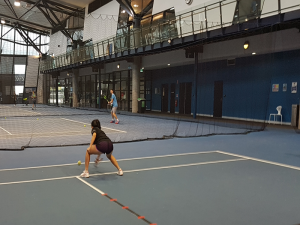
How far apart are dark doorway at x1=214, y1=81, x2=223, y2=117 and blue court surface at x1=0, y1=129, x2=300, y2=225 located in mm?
11032

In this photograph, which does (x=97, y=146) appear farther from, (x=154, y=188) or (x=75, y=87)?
(x=75, y=87)

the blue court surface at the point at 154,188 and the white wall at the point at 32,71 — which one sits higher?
the white wall at the point at 32,71

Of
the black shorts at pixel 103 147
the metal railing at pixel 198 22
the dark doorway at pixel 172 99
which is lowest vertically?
the black shorts at pixel 103 147

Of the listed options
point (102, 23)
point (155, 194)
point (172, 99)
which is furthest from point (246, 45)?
point (102, 23)

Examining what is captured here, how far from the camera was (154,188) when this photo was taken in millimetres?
5047

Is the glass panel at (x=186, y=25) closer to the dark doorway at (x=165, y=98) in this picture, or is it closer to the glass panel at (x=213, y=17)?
the glass panel at (x=213, y=17)

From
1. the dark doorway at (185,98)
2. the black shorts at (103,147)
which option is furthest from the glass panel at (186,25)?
the black shorts at (103,147)

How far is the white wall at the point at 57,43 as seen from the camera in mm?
39812

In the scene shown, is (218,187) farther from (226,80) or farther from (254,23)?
(226,80)

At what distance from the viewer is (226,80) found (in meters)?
19.1

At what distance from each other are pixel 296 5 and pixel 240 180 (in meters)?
8.76

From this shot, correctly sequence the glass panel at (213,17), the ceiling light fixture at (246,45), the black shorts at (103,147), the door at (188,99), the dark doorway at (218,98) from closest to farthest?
1. the black shorts at (103,147)
2. the glass panel at (213,17)
3. the ceiling light fixture at (246,45)
4. the dark doorway at (218,98)
5. the door at (188,99)

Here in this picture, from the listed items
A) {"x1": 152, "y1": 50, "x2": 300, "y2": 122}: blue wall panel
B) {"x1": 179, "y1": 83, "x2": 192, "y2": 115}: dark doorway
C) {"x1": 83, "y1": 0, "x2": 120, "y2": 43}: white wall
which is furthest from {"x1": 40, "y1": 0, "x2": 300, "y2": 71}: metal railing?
{"x1": 179, "y1": 83, "x2": 192, "y2": 115}: dark doorway

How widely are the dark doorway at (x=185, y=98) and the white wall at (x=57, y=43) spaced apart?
21.7m
